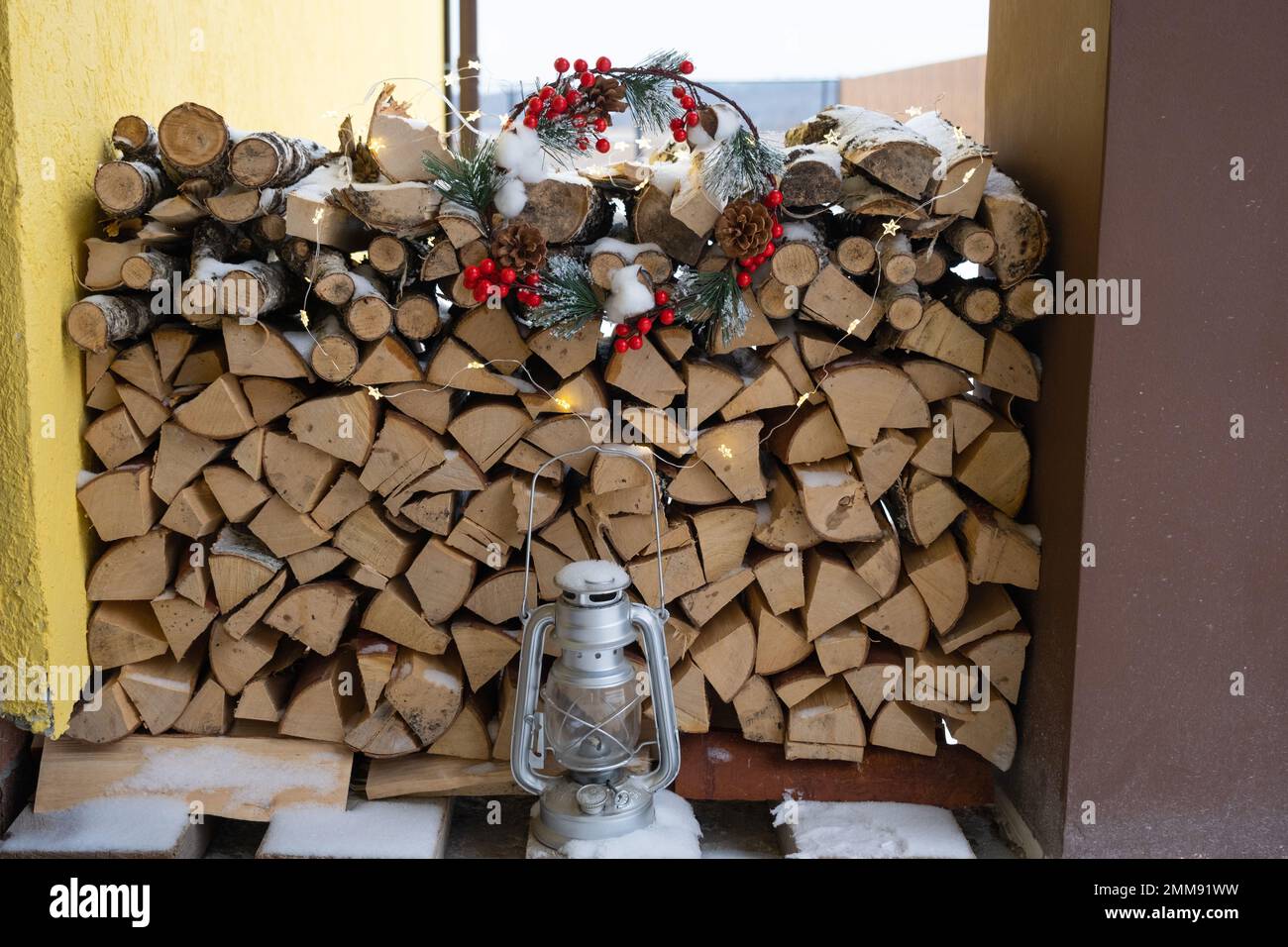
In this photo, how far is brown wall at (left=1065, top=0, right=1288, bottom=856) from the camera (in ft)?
5.97

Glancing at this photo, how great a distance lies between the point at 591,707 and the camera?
1.99 m

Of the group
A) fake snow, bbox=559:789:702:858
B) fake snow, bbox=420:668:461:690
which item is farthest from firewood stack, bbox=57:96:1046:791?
fake snow, bbox=559:789:702:858

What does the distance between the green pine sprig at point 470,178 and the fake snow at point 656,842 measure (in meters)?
1.13

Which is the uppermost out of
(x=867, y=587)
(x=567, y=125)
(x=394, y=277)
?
(x=567, y=125)

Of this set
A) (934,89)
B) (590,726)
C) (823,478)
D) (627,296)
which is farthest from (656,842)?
(934,89)

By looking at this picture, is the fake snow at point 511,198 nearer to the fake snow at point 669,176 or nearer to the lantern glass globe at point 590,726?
the fake snow at point 669,176

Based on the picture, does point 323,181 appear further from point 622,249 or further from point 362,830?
point 362,830

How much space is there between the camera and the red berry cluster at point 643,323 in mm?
1941

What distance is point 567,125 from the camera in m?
1.94

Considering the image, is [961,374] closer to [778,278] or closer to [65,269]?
[778,278]

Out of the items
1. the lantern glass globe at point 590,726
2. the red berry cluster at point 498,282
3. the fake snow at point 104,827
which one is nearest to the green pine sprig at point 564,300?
the red berry cluster at point 498,282

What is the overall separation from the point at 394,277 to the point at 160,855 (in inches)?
45.0

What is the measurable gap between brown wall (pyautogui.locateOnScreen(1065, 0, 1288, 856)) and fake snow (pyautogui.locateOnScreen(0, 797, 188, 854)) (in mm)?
1663
